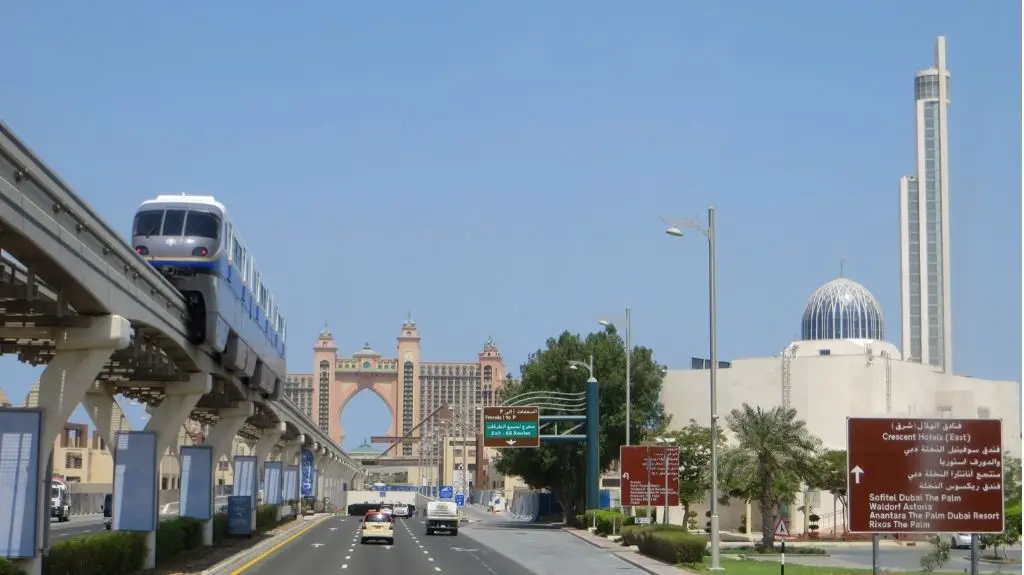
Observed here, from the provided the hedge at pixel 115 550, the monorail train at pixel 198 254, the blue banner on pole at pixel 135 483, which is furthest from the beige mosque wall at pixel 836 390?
the blue banner on pole at pixel 135 483

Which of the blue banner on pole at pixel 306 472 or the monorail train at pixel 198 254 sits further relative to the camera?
the blue banner on pole at pixel 306 472

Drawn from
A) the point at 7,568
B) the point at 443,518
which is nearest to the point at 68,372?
the point at 7,568

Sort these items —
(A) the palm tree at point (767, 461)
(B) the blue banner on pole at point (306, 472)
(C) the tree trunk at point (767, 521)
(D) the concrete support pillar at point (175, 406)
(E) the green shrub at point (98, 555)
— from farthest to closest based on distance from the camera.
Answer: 1. (B) the blue banner on pole at point (306, 472)
2. (C) the tree trunk at point (767, 521)
3. (A) the palm tree at point (767, 461)
4. (D) the concrete support pillar at point (175, 406)
5. (E) the green shrub at point (98, 555)

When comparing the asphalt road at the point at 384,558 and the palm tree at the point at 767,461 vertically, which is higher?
the palm tree at the point at 767,461

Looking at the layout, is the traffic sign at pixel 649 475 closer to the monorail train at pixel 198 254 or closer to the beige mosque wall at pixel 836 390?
the monorail train at pixel 198 254

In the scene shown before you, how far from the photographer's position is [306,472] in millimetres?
106000

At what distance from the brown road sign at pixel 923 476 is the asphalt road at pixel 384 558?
49.8 ft

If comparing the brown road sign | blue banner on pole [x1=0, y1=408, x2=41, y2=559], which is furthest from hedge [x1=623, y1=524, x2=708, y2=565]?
blue banner on pole [x1=0, y1=408, x2=41, y2=559]

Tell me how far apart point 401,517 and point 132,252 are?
88268 millimetres

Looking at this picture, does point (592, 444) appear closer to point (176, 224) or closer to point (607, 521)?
point (607, 521)

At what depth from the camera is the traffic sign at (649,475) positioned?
185 ft

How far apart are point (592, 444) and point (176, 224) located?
4497 centimetres

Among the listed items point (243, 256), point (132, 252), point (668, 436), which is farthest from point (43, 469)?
point (668, 436)

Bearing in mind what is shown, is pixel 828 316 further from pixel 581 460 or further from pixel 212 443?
pixel 212 443
